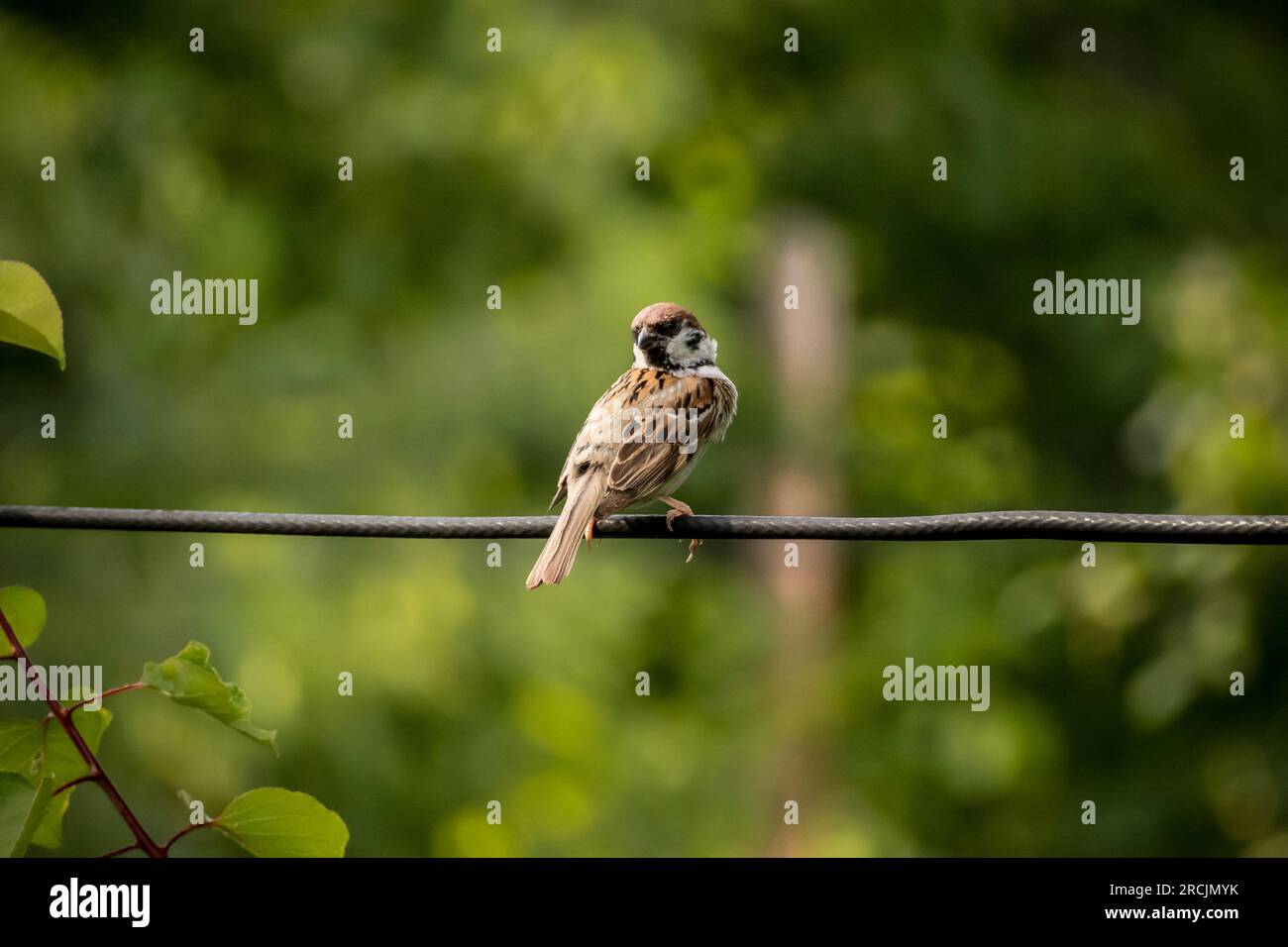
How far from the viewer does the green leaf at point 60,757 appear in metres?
2.45

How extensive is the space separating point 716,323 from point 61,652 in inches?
210

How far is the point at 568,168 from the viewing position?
11.6 metres

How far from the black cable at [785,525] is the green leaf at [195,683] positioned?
132 cm

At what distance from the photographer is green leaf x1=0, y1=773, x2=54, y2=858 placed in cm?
225

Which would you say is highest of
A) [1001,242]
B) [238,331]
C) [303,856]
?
[1001,242]

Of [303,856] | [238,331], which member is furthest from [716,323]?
[303,856]

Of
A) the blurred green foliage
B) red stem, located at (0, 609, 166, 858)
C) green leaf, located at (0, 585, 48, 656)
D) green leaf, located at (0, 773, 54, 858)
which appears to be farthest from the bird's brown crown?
green leaf, located at (0, 773, 54, 858)

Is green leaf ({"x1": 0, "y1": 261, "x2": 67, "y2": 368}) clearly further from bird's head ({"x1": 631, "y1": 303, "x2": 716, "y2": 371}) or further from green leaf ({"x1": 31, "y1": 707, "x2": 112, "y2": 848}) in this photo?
bird's head ({"x1": 631, "y1": 303, "x2": 716, "y2": 371})

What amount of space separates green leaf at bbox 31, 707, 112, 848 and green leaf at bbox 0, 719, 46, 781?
0.04ft

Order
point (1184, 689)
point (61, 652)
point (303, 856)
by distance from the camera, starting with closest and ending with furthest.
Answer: point (303, 856) < point (1184, 689) < point (61, 652)

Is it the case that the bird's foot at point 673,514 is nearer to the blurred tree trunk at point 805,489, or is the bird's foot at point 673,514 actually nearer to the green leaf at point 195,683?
the green leaf at point 195,683

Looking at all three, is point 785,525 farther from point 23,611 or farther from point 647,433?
point 647,433

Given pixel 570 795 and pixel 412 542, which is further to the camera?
pixel 570 795
